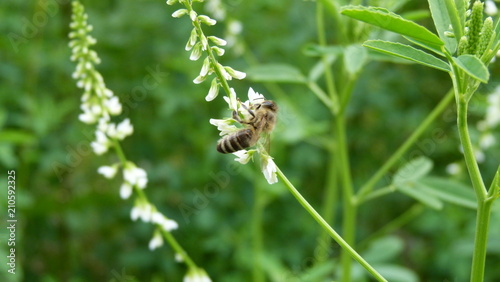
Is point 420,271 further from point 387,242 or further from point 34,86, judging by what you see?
point 34,86

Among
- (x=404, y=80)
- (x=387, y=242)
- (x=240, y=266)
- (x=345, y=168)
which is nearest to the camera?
(x=345, y=168)

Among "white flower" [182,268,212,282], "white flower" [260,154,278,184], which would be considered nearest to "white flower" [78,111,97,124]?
"white flower" [182,268,212,282]

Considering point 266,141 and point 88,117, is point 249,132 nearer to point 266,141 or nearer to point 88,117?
point 266,141

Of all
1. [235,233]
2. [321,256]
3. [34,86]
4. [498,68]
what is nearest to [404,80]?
[498,68]

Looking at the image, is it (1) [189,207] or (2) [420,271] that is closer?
(1) [189,207]

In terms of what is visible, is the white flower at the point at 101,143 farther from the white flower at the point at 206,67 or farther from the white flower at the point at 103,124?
the white flower at the point at 206,67

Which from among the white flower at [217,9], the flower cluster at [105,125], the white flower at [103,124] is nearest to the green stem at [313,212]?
the flower cluster at [105,125]

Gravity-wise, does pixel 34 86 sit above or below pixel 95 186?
above
